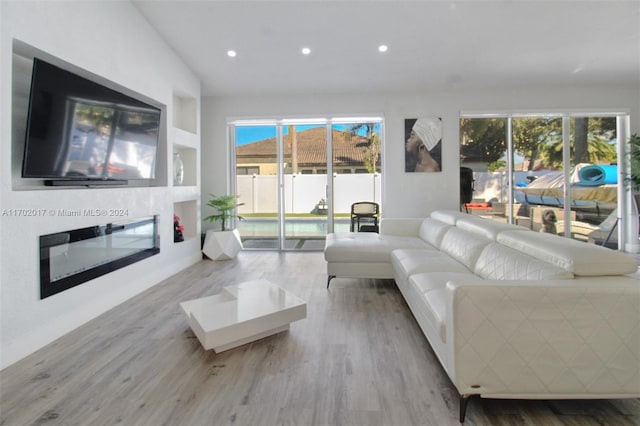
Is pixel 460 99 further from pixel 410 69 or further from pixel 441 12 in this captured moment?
pixel 441 12

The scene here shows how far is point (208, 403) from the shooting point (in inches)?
64.2

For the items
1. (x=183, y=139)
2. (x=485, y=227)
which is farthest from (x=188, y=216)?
(x=485, y=227)

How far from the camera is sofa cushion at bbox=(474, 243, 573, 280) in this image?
1.66 m

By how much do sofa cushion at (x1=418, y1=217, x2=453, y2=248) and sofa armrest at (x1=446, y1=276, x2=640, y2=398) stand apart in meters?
1.98

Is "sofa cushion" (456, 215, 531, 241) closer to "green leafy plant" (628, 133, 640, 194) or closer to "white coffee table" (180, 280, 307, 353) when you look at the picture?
"white coffee table" (180, 280, 307, 353)

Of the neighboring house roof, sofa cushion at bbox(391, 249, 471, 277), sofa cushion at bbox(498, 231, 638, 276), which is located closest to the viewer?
sofa cushion at bbox(498, 231, 638, 276)

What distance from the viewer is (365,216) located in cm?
560

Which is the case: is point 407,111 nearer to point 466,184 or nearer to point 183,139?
point 466,184

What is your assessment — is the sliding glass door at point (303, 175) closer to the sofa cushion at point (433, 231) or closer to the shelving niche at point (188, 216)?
the shelving niche at point (188, 216)

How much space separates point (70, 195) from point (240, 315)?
1.72 metres

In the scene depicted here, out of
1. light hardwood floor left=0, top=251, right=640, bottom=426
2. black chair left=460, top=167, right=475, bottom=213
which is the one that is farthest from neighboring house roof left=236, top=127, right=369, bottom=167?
light hardwood floor left=0, top=251, right=640, bottom=426

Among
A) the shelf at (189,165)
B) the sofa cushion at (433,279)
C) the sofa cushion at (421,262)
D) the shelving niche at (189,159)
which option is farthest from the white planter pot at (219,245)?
the sofa cushion at (433,279)

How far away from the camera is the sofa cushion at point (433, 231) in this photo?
11.3 ft

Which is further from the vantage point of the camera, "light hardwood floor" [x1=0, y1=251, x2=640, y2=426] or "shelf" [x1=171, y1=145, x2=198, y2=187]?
"shelf" [x1=171, y1=145, x2=198, y2=187]
